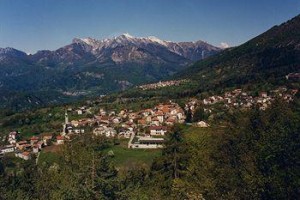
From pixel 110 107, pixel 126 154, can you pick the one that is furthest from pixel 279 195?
pixel 110 107

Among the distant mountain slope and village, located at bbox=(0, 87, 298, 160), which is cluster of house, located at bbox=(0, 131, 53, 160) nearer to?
village, located at bbox=(0, 87, 298, 160)

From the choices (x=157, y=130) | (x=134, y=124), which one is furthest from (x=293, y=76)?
(x=157, y=130)

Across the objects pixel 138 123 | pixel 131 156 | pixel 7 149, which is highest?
pixel 138 123

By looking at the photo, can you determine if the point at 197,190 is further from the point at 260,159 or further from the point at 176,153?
the point at 176,153

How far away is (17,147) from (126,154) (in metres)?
33.7

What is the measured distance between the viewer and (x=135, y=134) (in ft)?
317

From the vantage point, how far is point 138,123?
107 m

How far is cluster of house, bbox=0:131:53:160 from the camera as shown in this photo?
3538 inches

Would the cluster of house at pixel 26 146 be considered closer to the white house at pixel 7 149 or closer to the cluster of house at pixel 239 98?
the white house at pixel 7 149

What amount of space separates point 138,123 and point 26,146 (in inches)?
1151

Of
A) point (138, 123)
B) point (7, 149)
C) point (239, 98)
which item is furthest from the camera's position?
point (239, 98)

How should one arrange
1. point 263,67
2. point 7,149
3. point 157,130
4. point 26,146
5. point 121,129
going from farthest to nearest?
point 263,67 → point 121,129 → point 7,149 → point 26,146 → point 157,130

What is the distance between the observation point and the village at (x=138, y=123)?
299 feet

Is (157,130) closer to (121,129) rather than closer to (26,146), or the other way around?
(121,129)
